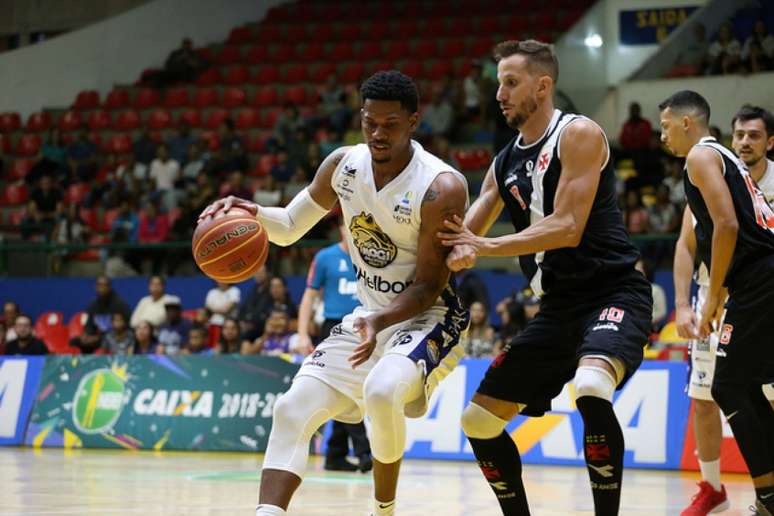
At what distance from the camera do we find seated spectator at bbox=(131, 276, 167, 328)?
1540 centimetres

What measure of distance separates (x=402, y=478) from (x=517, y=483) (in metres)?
4.12

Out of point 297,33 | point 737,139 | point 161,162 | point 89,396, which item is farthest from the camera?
point 297,33

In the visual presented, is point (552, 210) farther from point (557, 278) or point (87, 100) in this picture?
point (87, 100)

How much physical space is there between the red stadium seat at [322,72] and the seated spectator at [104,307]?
788 centimetres

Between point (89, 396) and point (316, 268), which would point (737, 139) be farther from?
point (89, 396)

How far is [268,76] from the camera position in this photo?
22969 millimetres

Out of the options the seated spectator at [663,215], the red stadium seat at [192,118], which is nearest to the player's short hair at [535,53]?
the seated spectator at [663,215]

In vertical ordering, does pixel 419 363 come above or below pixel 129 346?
above

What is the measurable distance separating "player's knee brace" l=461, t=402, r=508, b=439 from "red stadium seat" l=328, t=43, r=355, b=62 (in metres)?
17.7

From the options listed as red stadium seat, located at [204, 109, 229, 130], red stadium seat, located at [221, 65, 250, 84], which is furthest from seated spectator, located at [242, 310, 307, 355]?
red stadium seat, located at [221, 65, 250, 84]

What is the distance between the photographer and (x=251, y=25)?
989 inches

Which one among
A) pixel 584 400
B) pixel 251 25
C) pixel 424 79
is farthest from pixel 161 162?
pixel 584 400

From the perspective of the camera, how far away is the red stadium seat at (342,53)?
22.9 metres

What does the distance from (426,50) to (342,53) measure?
1.76 m
